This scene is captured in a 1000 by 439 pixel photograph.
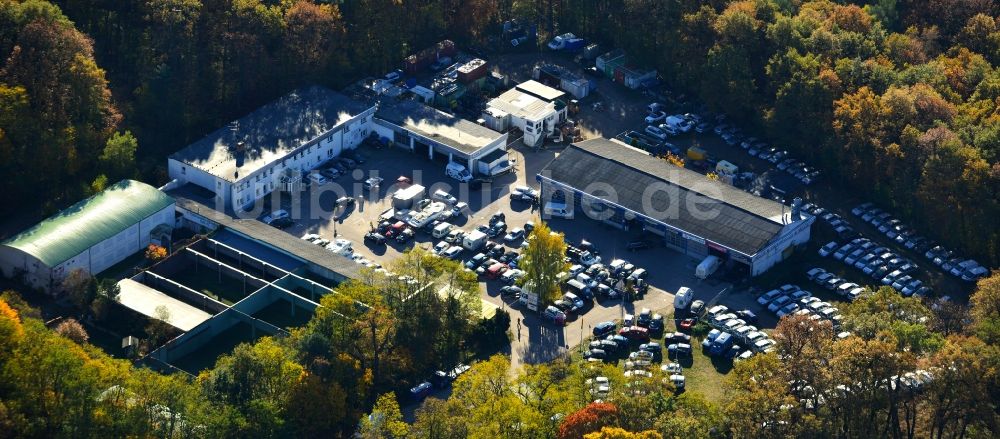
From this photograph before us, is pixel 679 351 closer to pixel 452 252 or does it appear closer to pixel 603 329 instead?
pixel 603 329

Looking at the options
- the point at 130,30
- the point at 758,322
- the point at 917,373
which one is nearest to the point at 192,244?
the point at 130,30

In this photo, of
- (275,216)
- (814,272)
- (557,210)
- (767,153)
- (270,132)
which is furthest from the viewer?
(767,153)

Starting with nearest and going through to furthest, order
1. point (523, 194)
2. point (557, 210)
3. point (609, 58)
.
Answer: point (557, 210) < point (523, 194) < point (609, 58)

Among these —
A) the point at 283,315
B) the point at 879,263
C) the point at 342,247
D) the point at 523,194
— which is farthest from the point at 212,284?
the point at 879,263

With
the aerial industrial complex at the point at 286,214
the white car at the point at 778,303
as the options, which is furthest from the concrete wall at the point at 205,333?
the white car at the point at 778,303

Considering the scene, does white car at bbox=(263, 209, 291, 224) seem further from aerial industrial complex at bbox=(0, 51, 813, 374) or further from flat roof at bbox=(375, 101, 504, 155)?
flat roof at bbox=(375, 101, 504, 155)

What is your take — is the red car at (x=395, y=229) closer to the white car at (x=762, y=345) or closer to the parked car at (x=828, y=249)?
the white car at (x=762, y=345)

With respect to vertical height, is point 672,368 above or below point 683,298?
below
